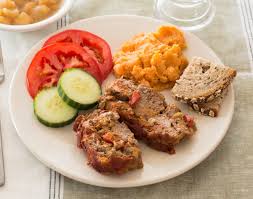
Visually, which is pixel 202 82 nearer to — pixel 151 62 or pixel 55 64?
pixel 151 62

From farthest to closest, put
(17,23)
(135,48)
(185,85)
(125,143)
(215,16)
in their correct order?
(215,16) < (17,23) < (135,48) < (185,85) < (125,143)

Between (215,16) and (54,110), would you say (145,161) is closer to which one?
(54,110)

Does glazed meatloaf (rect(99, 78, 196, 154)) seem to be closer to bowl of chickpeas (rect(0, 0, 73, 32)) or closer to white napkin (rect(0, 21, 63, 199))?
white napkin (rect(0, 21, 63, 199))

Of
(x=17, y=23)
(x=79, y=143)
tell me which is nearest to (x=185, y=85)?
(x=79, y=143)

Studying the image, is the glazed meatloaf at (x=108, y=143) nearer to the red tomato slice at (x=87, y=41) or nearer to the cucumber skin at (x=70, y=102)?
the cucumber skin at (x=70, y=102)

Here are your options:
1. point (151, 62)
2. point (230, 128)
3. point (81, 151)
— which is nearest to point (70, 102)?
point (81, 151)

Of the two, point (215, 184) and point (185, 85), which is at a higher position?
point (185, 85)
